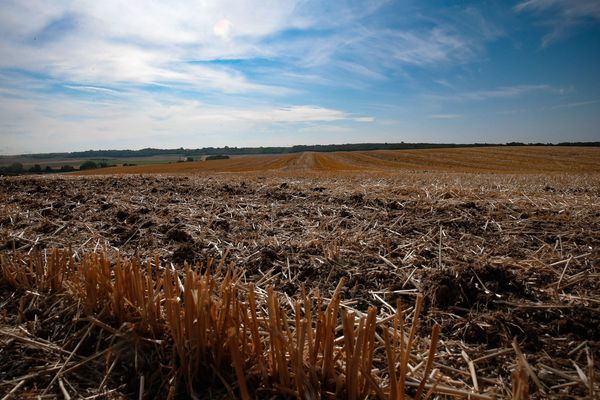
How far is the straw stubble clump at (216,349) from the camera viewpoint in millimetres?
1787

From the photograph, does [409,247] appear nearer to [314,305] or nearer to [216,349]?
[314,305]

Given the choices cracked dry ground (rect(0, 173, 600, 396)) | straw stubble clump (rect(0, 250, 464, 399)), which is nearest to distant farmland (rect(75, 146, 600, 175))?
cracked dry ground (rect(0, 173, 600, 396))

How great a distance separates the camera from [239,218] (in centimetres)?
575

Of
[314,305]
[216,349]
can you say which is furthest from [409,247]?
[216,349]

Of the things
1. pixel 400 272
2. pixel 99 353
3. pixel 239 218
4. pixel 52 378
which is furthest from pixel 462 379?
pixel 239 218

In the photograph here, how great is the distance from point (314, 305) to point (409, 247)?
1695mm

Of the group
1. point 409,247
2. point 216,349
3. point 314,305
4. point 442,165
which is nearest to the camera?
point 216,349

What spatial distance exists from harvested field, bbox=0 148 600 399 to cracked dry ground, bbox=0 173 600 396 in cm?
2

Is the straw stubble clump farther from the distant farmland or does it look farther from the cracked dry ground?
the distant farmland

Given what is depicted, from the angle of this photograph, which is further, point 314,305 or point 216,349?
point 314,305

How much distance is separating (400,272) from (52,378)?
294cm

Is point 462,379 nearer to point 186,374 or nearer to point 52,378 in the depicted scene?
point 186,374

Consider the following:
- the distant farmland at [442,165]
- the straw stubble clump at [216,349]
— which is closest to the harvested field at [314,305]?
the straw stubble clump at [216,349]

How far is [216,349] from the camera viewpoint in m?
Result: 2.12
